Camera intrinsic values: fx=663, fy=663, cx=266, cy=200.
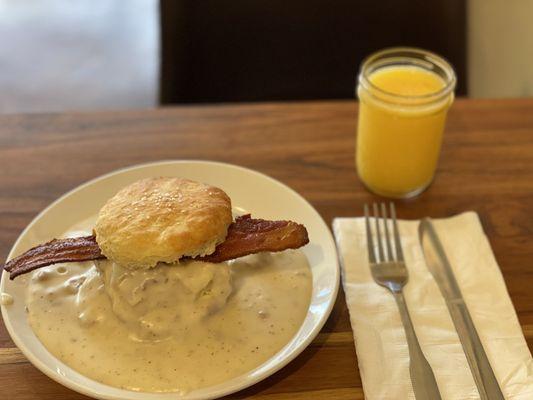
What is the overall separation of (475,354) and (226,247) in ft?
1.27

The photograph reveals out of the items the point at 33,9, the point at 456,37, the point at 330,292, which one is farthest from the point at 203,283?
the point at 33,9

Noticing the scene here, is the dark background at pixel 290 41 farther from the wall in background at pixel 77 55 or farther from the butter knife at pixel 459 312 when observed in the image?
the butter knife at pixel 459 312

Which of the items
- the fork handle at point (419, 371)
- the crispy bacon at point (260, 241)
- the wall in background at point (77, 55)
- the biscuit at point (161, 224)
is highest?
the biscuit at point (161, 224)

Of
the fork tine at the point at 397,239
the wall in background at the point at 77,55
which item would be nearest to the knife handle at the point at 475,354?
the fork tine at the point at 397,239

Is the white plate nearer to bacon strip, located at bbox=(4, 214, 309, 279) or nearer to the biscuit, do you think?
bacon strip, located at bbox=(4, 214, 309, 279)

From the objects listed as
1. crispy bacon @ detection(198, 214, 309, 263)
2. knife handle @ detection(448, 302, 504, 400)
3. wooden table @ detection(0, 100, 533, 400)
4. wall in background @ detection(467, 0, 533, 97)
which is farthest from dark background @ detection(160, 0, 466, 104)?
knife handle @ detection(448, 302, 504, 400)

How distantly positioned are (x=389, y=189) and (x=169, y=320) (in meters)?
0.53

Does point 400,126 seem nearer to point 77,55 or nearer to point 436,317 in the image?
point 436,317

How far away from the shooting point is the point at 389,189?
1269 mm

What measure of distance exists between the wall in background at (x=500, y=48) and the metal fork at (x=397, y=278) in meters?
0.98

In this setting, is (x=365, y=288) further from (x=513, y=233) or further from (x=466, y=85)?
(x=466, y=85)

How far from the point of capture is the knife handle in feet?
2.93

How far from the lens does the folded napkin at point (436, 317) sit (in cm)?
91

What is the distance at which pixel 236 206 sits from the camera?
3.88 feet
